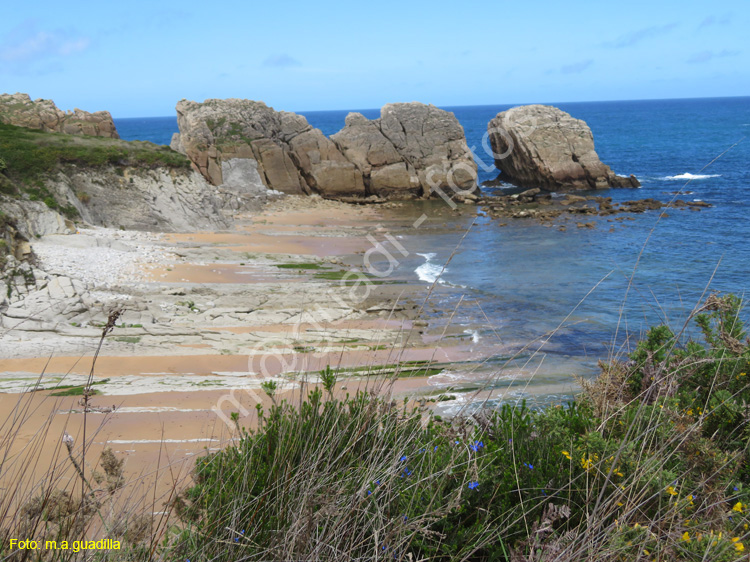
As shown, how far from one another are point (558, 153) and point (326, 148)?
1596 centimetres

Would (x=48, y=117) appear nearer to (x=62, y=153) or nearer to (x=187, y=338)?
(x=62, y=153)

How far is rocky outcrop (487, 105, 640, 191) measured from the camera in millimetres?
40719

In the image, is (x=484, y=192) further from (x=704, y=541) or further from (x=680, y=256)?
(x=704, y=541)

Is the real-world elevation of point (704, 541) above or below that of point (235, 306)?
above

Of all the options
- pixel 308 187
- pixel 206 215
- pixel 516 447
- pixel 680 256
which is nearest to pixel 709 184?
pixel 680 256

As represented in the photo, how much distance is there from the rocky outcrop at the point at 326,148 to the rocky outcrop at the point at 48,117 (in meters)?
5.22

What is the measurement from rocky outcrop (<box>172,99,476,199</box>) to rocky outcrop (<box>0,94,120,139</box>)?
522 cm

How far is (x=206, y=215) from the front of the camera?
85.8ft

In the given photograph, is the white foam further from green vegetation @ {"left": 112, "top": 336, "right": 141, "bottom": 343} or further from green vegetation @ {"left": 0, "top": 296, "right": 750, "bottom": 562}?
green vegetation @ {"left": 0, "top": 296, "right": 750, "bottom": 562}

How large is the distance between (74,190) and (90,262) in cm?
739

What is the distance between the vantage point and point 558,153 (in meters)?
40.7

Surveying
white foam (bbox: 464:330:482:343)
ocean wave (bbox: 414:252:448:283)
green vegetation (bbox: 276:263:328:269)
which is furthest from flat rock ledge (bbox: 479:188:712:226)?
white foam (bbox: 464:330:482:343)

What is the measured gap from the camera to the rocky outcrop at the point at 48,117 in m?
30.9

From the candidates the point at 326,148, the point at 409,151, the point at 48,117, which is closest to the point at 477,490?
the point at 48,117
